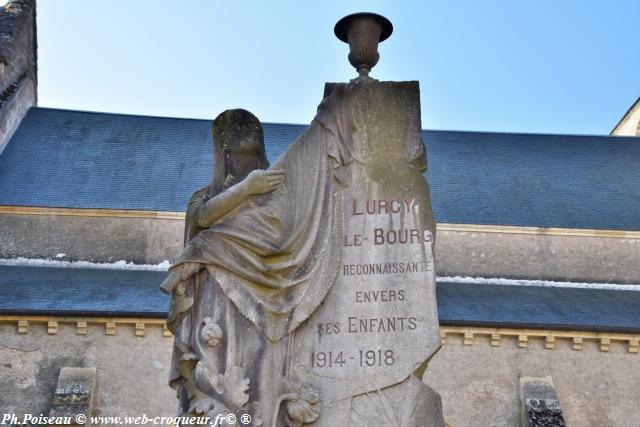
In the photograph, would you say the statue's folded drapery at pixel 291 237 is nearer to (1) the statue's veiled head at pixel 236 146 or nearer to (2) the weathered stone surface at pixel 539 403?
(1) the statue's veiled head at pixel 236 146

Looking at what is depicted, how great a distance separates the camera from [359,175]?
4.89m

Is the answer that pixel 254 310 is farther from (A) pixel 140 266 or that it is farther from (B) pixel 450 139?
(B) pixel 450 139

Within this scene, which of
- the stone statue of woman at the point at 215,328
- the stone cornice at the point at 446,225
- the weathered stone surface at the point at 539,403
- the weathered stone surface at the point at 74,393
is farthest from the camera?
the stone cornice at the point at 446,225

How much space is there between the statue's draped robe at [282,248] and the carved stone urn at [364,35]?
0.32m

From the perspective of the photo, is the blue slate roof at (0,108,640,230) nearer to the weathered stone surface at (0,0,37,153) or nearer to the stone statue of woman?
the weathered stone surface at (0,0,37,153)

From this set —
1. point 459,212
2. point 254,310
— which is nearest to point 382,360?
point 254,310

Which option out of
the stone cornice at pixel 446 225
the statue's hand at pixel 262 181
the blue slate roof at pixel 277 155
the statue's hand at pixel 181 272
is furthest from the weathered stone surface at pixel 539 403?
the statue's hand at pixel 181 272

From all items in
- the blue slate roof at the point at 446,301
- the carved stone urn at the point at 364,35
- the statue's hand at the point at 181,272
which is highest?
the carved stone urn at the point at 364,35

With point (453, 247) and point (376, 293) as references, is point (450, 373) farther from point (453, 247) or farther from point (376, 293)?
point (376, 293)

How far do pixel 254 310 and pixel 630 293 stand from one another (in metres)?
15.9

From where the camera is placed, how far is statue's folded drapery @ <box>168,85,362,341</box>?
4613 millimetres

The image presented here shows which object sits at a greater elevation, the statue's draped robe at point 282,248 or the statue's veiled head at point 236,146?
the statue's veiled head at point 236,146

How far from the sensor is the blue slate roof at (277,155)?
20.1m

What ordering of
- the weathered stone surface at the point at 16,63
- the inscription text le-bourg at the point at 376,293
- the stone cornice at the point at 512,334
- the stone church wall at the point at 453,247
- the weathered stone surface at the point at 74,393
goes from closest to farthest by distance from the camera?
the inscription text le-bourg at the point at 376,293
the weathered stone surface at the point at 74,393
the stone cornice at the point at 512,334
the stone church wall at the point at 453,247
the weathered stone surface at the point at 16,63
